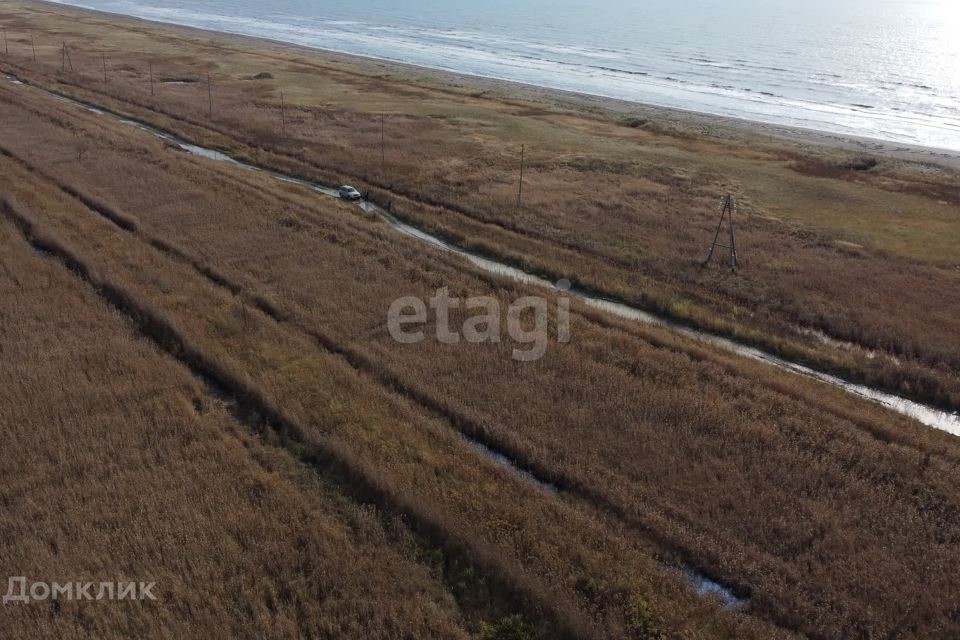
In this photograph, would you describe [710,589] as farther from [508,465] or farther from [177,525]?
[177,525]

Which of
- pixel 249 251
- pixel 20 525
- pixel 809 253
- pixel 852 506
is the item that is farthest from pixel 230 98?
pixel 852 506

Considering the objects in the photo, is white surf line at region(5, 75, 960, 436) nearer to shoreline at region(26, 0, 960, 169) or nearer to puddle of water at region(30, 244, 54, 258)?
puddle of water at region(30, 244, 54, 258)

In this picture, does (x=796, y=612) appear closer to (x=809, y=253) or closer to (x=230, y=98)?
(x=809, y=253)

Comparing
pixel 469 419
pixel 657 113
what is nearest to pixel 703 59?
pixel 657 113

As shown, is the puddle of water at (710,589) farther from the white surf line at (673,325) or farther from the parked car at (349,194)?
the parked car at (349,194)

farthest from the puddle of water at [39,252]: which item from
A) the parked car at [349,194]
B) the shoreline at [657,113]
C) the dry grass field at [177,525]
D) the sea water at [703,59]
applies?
the sea water at [703,59]
